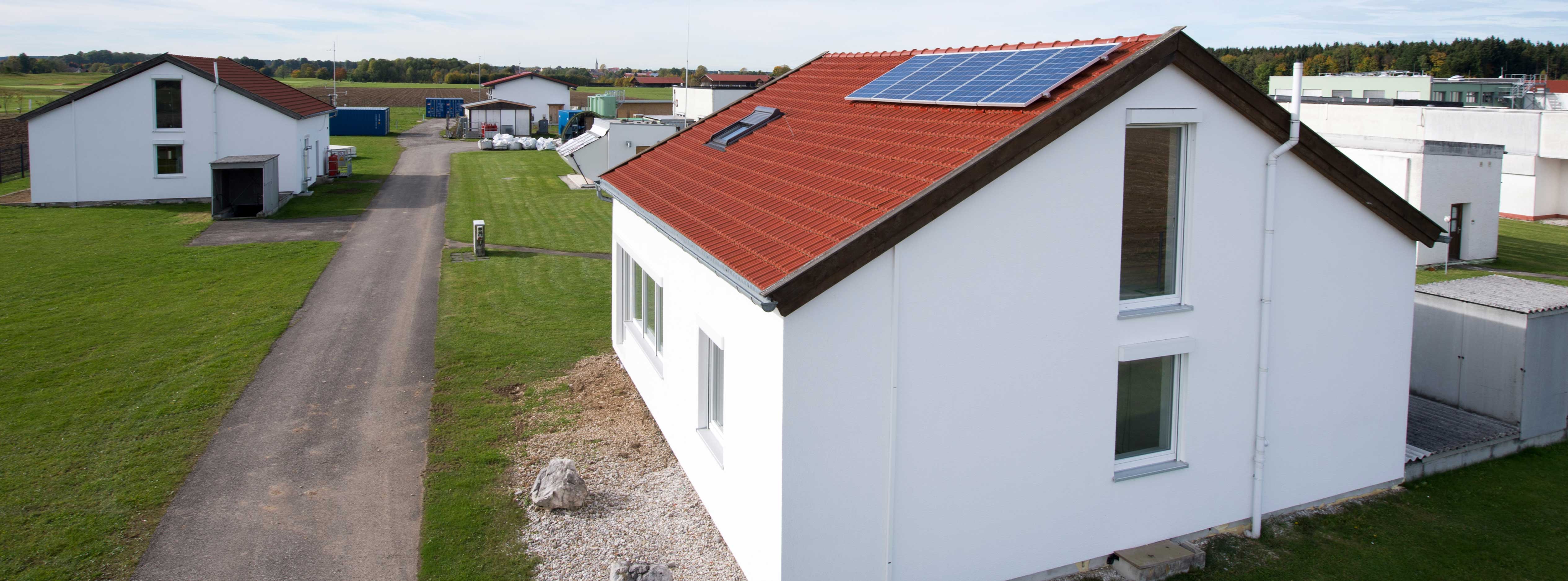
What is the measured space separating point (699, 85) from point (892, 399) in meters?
70.5

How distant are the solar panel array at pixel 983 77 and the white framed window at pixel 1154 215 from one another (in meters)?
0.82

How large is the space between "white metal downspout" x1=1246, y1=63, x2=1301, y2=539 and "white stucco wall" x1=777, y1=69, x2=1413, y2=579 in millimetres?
74

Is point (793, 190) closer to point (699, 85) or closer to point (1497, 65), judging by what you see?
point (699, 85)

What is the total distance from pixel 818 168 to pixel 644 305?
4.01 meters

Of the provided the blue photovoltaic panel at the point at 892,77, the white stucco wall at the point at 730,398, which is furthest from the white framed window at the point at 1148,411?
the blue photovoltaic panel at the point at 892,77

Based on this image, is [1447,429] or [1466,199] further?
[1466,199]

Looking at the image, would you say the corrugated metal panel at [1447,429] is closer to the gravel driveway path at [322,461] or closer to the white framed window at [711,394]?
the white framed window at [711,394]

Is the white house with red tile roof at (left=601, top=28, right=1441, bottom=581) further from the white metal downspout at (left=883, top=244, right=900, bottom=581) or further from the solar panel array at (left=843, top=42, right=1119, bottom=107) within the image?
the solar panel array at (left=843, top=42, right=1119, bottom=107)

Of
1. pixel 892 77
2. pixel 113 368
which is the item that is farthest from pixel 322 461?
pixel 892 77

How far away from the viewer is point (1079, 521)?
8234mm

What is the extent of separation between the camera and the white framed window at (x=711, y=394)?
356 inches

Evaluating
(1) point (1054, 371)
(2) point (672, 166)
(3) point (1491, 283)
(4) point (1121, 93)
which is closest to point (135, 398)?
(2) point (672, 166)

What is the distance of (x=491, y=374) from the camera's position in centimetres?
1400

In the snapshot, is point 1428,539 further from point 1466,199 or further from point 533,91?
point 533,91
